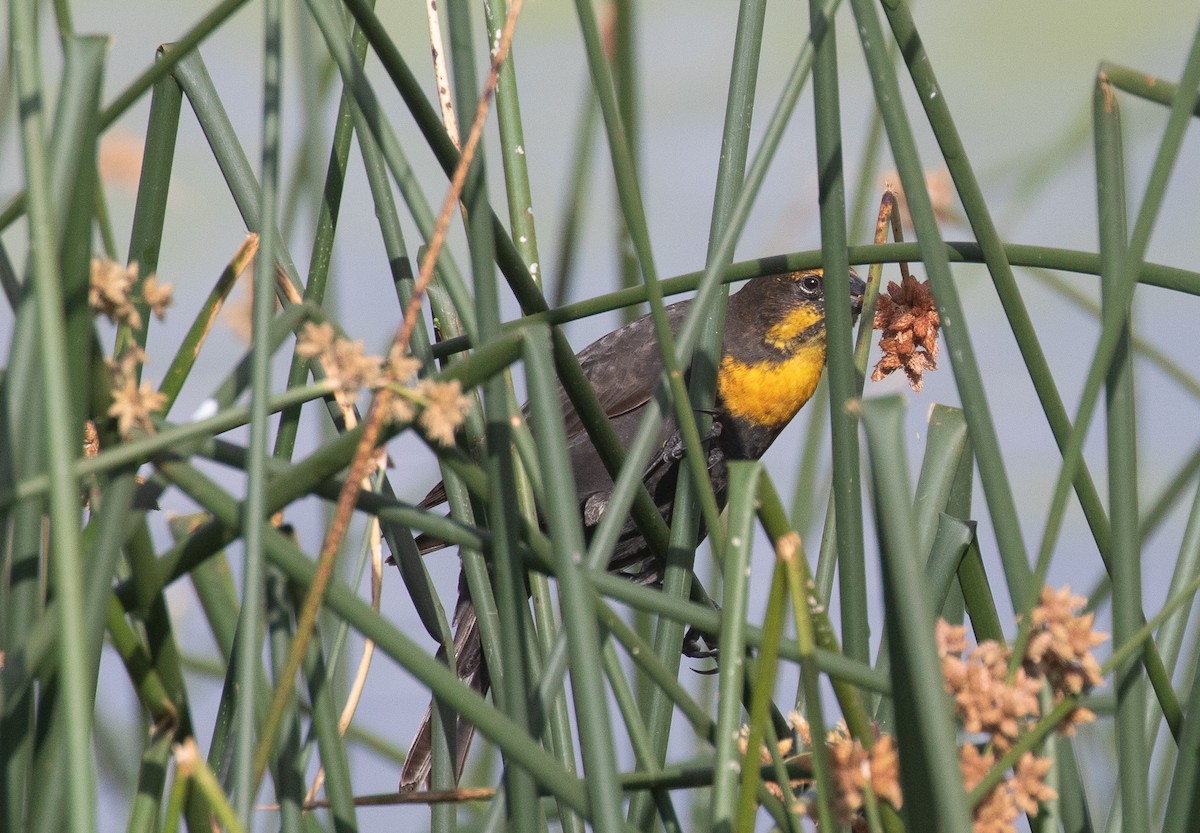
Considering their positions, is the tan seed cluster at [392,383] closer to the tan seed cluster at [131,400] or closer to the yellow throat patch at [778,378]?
the tan seed cluster at [131,400]

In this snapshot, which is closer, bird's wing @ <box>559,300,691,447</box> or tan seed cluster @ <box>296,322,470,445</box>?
tan seed cluster @ <box>296,322,470,445</box>

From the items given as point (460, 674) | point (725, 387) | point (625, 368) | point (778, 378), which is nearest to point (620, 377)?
point (625, 368)

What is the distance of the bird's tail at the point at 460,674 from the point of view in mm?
2109

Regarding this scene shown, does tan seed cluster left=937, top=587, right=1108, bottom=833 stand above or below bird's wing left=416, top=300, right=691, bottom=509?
below

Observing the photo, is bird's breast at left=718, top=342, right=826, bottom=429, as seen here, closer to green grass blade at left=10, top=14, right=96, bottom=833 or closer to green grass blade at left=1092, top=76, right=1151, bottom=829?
green grass blade at left=1092, top=76, right=1151, bottom=829

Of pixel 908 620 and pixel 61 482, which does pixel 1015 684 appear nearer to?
pixel 908 620

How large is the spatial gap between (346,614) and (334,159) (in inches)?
28.4

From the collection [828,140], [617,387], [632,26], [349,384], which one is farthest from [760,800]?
[617,387]

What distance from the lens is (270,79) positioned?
83cm

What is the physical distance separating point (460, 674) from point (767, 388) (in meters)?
0.97

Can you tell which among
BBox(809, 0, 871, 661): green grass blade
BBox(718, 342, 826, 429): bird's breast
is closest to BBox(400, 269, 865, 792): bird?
BBox(718, 342, 826, 429): bird's breast

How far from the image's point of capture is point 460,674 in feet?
9.04

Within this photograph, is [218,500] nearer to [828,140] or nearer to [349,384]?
[349,384]

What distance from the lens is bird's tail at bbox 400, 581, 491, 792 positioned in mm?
2109
